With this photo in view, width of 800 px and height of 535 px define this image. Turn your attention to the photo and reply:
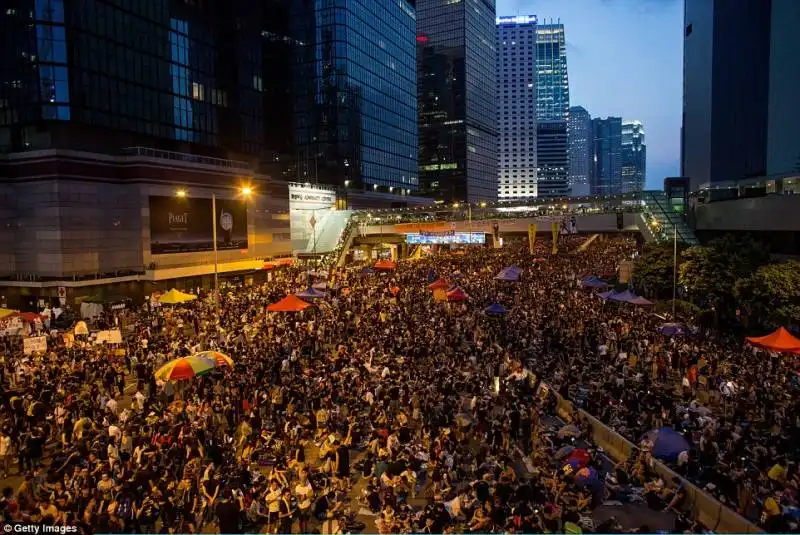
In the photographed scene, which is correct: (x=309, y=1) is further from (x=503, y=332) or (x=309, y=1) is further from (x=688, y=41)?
(x=503, y=332)

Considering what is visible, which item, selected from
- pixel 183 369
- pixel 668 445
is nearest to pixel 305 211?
pixel 183 369

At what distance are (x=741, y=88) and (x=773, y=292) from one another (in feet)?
209

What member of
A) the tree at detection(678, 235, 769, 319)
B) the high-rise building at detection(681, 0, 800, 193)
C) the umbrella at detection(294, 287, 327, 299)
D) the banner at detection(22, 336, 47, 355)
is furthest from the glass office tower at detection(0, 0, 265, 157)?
the high-rise building at detection(681, 0, 800, 193)

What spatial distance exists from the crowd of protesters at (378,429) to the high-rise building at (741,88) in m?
41.9

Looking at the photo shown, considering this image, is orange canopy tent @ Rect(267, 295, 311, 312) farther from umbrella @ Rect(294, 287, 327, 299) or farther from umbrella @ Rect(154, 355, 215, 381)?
umbrella @ Rect(154, 355, 215, 381)

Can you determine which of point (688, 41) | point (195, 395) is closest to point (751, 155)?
point (688, 41)

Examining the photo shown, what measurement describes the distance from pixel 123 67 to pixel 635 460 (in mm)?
49977

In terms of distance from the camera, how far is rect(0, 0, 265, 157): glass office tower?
42.2m

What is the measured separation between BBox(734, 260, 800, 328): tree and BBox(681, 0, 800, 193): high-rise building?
3463 cm

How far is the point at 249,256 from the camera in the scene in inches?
2281

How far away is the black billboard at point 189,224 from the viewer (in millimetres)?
45500

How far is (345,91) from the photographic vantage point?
98375 millimetres

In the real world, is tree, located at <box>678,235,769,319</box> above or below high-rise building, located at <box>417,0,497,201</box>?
below

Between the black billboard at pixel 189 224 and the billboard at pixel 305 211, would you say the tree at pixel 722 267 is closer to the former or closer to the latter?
the black billboard at pixel 189 224
